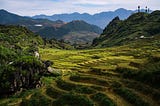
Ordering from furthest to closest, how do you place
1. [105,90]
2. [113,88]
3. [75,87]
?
[75,87] < [113,88] < [105,90]

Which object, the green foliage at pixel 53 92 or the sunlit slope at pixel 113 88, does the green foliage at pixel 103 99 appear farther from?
the green foliage at pixel 53 92

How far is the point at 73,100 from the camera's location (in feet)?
243

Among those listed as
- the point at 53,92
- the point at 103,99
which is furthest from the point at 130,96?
the point at 53,92

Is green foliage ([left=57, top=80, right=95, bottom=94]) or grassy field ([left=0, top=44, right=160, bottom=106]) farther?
green foliage ([left=57, top=80, right=95, bottom=94])

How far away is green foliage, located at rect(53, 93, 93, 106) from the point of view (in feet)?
236

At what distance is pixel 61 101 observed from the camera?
7500 cm

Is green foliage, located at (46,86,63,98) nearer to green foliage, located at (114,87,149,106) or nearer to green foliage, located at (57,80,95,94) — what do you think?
green foliage, located at (57,80,95,94)

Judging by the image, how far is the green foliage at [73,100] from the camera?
7200 cm

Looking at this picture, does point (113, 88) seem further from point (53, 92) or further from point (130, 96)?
point (53, 92)

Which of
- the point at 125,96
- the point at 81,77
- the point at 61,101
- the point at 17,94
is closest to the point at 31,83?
the point at 17,94

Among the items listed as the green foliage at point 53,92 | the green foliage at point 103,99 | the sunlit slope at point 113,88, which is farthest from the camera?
the green foliage at point 53,92

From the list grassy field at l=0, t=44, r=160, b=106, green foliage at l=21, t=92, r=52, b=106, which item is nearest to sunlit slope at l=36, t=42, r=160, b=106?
grassy field at l=0, t=44, r=160, b=106

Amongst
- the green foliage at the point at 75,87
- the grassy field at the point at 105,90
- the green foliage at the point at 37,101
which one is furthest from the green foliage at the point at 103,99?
the green foliage at the point at 37,101

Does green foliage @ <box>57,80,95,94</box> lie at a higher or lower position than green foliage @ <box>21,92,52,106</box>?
higher
